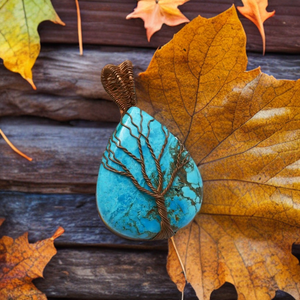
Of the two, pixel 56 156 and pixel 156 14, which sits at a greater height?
pixel 156 14

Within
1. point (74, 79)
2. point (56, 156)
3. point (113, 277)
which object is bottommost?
point (113, 277)

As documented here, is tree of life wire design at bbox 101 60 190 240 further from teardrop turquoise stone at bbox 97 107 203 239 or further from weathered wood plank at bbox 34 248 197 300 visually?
weathered wood plank at bbox 34 248 197 300

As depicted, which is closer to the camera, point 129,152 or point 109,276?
point 129,152

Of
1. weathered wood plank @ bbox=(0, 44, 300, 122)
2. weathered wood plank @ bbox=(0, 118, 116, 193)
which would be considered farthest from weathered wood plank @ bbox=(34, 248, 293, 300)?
weathered wood plank @ bbox=(0, 44, 300, 122)

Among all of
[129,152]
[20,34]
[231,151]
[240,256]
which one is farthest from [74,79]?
[240,256]

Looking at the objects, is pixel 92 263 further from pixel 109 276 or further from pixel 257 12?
pixel 257 12

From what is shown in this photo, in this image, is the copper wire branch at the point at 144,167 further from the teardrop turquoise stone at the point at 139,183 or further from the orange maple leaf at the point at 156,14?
the orange maple leaf at the point at 156,14

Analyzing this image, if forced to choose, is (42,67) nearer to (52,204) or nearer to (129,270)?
(52,204)
